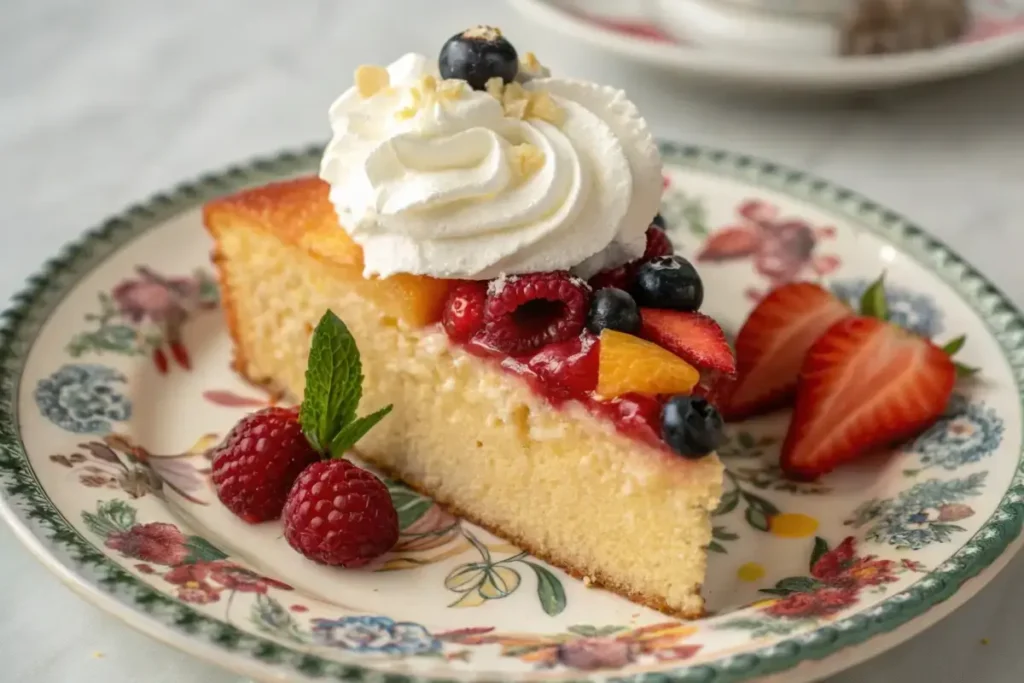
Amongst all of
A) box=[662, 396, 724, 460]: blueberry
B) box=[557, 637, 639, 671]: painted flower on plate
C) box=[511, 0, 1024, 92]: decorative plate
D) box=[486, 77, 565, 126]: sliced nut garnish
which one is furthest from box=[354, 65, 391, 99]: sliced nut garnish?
box=[511, 0, 1024, 92]: decorative plate

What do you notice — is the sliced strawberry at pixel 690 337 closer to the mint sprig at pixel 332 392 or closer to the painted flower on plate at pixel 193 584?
the mint sprig at pixel 332 392

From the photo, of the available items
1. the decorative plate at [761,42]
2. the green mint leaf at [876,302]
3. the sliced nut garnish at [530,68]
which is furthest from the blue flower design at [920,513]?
the decorative plate at [761,42]

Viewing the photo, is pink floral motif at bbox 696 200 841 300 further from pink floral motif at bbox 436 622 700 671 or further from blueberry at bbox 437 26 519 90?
pink floral motif at bbox 436 622 700 671

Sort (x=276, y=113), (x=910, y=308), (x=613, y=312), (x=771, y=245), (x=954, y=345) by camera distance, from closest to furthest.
A: (x=613, y=312)
(x=954, y=345)
(x=910, y=308)
(x=771, y=245)
(x=276, y=113)

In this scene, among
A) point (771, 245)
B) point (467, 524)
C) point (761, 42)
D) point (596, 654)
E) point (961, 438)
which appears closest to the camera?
point (596, 654)

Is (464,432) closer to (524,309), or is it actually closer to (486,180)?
(524,309)

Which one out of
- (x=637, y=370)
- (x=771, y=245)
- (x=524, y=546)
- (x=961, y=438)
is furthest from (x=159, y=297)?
(x=961, y=438)
